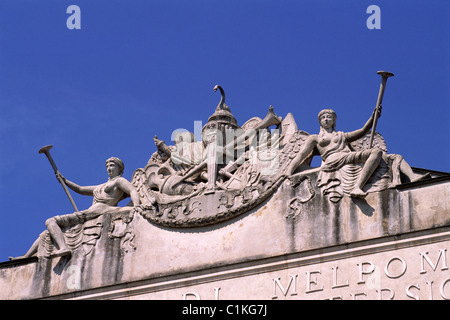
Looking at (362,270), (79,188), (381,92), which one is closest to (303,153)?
(381,92)

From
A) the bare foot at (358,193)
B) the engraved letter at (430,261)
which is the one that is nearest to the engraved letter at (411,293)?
the engraved letter at (430,261)

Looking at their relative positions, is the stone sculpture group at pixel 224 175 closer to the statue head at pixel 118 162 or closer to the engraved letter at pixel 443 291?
the statue head at pixel 118 162

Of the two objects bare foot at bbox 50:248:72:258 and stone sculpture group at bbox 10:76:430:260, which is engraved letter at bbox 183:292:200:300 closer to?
stone sculpture group at bbox 10:76:430:260

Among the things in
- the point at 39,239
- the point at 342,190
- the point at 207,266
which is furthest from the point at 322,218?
the point at 39,239

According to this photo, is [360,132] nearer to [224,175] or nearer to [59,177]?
[224,175]

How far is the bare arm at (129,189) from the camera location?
27781mm

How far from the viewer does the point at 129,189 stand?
28062mm

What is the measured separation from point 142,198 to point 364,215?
4.69 metres

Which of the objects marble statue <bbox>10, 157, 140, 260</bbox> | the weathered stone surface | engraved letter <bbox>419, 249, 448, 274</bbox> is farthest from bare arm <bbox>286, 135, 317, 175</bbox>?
marble statue <bbox>10, 157, 140, 260</bbox>

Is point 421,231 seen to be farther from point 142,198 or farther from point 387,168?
point 142,198

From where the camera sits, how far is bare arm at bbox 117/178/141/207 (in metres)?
27.8

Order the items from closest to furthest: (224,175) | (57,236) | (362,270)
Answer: (362,270) → (224,175) → (57,236)

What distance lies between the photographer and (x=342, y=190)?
2566 cm

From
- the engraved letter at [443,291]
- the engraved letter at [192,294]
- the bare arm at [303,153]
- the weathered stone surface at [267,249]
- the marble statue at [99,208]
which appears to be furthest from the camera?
the marble statue at [99,208]
